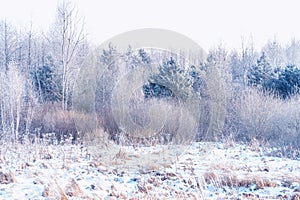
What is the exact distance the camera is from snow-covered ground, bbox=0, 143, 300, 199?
18.4 feet

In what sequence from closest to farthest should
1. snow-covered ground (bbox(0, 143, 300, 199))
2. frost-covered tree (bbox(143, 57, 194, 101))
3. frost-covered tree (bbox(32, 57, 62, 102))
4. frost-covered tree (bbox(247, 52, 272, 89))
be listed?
1. snow-covered ground (bbox(0, 143, 300, 199))
2. frost-covered tree (bbox(143, 57, 194, 101))
3. frost-covered tree (bbox(32, 57, 62, 102))
4. frost-covered tree (bbox(247, 52, 272, 89))

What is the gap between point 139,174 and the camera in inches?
277

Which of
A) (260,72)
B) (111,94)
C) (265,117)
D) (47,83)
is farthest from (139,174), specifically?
(260,72)

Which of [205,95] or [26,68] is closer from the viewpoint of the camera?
[205,95]

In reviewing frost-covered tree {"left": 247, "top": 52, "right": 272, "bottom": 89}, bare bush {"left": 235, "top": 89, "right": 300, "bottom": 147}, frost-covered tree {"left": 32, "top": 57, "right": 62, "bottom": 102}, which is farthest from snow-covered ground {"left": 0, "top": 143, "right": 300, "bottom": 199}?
frost-covered tree {"left": 247, "top": 52, "right": 272, "bottom": 89}

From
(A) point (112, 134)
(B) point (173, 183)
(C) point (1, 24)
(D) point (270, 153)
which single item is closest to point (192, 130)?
(A) point (112, 134)

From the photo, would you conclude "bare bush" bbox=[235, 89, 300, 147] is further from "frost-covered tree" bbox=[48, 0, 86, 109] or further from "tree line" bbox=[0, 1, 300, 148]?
"frost-covered tree" bbox=[48, 0, 86, 109]

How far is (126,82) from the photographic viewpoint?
15695 millimetres

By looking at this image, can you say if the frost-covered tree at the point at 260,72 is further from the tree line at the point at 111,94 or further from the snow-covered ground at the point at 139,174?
the snow-covered ground at the point at 139,174

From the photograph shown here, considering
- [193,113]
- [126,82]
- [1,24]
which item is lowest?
[193,113]

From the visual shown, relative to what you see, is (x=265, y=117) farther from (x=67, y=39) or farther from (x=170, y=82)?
(x=67, y=39)

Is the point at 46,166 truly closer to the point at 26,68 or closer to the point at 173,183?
the point at 173,183

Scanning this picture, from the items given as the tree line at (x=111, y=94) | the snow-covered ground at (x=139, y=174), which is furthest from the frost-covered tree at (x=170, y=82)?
the snow-covered ground at (x=139, y=174)

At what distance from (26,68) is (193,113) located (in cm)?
2059
